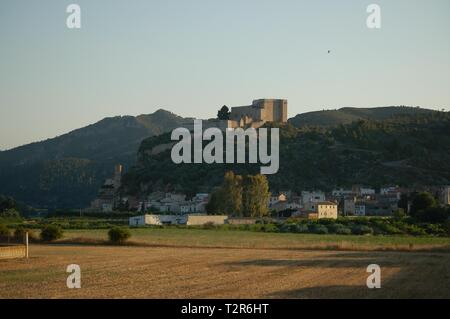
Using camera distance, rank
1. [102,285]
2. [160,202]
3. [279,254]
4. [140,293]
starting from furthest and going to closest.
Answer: [160,202], [279,254], [102,285], [140,293]

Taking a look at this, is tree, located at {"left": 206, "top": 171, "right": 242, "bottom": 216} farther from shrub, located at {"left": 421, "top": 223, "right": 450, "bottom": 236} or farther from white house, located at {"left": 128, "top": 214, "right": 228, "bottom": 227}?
shrub, located at {"left": 421, "top": 223, "right": 450, "bottom": 236}

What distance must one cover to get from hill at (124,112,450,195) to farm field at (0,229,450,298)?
70740 mm

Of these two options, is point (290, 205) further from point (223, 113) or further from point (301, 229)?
point (223, 113)

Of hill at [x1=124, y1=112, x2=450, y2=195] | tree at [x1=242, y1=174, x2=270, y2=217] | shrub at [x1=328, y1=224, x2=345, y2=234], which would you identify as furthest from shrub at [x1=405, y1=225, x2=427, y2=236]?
hill at [x1=124, y1=112, x2=450, y2=195]

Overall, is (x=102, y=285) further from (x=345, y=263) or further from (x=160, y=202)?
(x=160, y=202)

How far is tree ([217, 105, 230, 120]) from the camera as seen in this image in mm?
132750

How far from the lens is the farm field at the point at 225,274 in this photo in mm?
18359

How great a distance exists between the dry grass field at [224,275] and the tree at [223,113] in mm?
100294

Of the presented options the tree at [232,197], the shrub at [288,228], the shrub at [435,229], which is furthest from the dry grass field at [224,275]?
the tree at [232,197]

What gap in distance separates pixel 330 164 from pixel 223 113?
29.4 m

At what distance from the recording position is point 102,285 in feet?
64.7

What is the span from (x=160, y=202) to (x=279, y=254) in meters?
64.7

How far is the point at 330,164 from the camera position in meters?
111

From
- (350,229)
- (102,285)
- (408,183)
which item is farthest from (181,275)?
(408,183)
